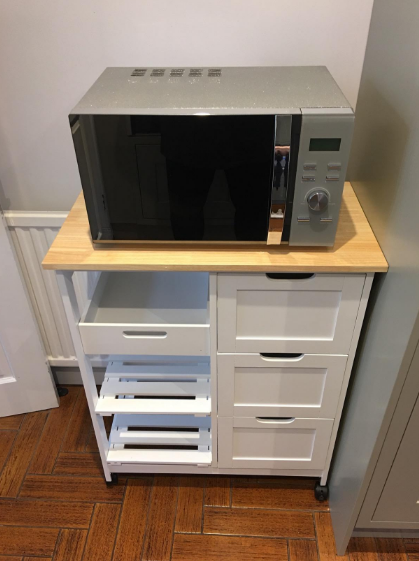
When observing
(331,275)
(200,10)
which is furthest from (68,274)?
(200,10)

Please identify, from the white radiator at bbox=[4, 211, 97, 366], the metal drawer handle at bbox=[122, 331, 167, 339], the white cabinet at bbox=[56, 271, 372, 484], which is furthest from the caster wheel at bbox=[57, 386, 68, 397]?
the metal drawer handle at bbox=[122, 331, 167, 339]

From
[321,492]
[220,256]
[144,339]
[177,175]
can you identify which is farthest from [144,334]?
[321,492]

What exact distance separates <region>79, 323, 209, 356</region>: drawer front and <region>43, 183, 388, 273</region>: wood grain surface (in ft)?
0.62

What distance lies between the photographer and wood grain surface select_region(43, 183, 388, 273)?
1.04 meters

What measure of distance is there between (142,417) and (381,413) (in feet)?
2.62

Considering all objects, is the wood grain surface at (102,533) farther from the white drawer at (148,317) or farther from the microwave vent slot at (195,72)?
the microwave vent slot at (195,72)

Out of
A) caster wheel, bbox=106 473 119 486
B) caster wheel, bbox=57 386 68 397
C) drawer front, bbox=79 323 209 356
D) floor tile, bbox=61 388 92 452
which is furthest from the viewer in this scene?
caster wheel, bbox=57 386 68 397

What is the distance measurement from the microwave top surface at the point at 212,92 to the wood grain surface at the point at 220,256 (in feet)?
1.02

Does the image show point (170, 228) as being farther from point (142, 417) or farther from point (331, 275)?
point (142, 417)

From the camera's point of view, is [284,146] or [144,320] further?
[144,320]

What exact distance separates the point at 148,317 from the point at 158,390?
0.26 metres

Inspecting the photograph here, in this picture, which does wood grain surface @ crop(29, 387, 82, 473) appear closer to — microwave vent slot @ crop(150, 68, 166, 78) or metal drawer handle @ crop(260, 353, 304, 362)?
metal drawer handle @ crop(260, 353, 304, 362)

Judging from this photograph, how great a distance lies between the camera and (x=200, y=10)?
1.21 metres

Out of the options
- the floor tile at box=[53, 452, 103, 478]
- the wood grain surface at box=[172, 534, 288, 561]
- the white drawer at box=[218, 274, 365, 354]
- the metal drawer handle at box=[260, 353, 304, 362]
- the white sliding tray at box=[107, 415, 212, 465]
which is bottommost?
→ the floor tile at box=[53, 452, 103, 478]
